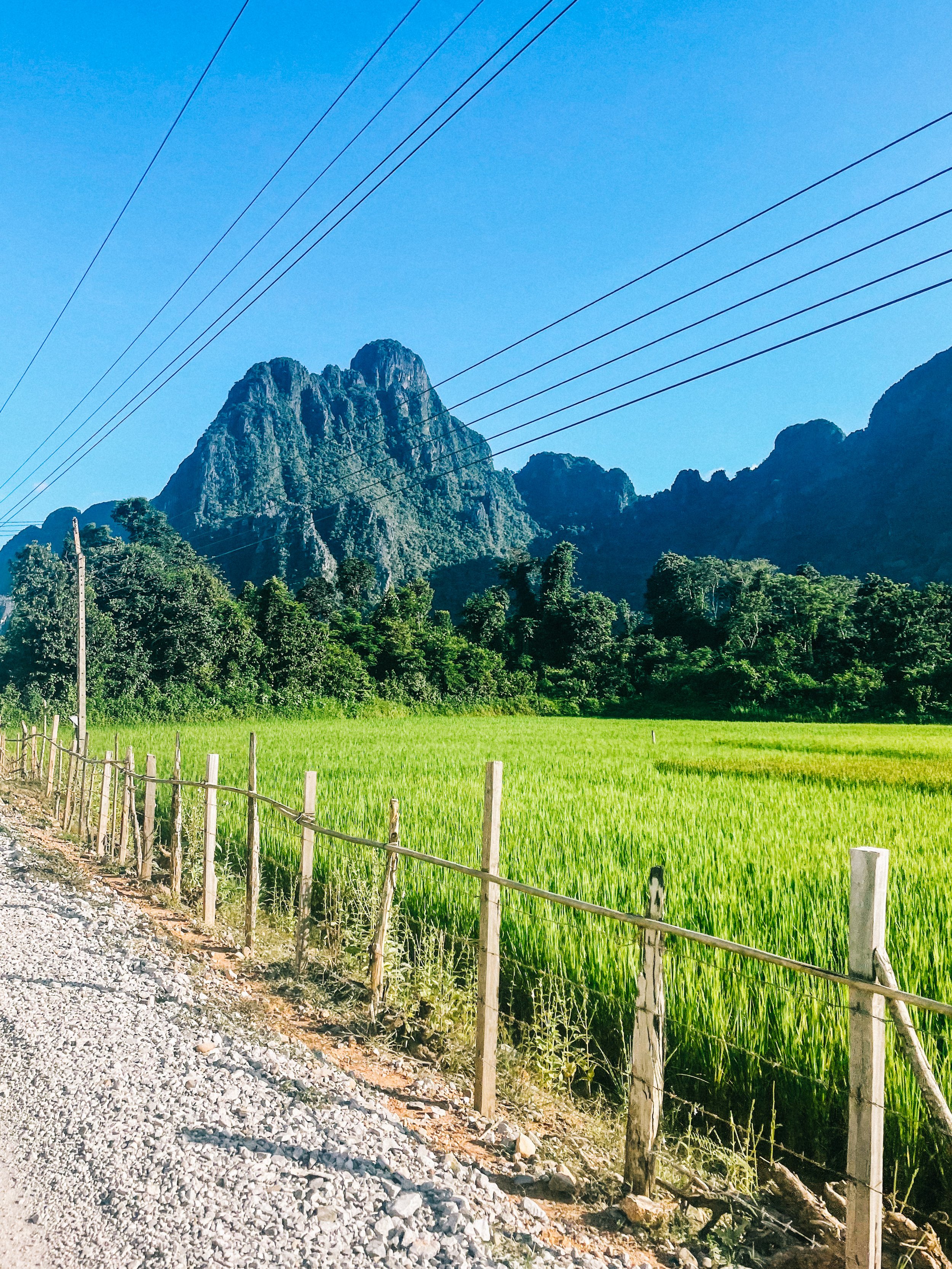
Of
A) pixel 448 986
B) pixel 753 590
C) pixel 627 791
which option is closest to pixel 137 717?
pixel 627 791

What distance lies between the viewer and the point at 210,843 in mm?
6250

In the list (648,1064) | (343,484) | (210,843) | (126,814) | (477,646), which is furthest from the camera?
(343,484)

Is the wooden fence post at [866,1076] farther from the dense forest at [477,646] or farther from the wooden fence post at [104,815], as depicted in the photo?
the dense forest at [477,646]

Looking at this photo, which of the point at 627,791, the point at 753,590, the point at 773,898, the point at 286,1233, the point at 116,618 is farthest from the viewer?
the point at 753,590

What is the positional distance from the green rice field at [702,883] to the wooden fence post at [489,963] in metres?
0.42

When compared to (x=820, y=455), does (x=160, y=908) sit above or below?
below

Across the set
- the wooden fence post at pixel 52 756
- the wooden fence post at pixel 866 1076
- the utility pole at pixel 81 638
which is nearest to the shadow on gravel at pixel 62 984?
the wooden fence post at pixel 866 1076

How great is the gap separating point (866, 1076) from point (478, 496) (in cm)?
11514

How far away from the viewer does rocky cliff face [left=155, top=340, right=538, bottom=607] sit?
89438 millimetres

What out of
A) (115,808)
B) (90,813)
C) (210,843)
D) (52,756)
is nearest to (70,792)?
(90,813)

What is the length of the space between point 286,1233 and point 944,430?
101909mm

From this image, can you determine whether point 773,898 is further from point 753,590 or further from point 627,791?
point 753,590

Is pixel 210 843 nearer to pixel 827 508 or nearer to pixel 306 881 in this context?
pixel 306 881

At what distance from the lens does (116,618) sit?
29.4m
